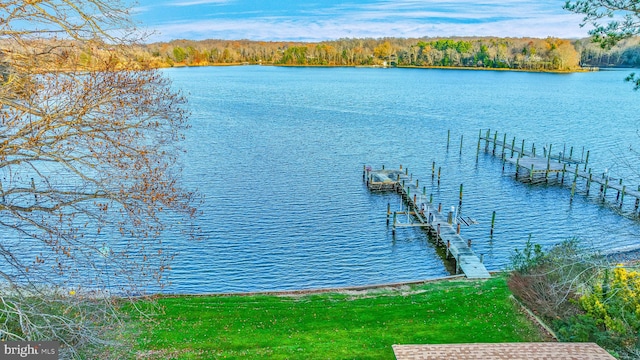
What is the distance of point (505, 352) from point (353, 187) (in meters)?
28.5

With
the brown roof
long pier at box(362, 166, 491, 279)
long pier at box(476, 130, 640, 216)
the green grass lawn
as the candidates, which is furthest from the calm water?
the brown roof

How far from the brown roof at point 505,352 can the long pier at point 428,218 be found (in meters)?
10.4

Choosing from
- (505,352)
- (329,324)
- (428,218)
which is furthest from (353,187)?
(505,352)

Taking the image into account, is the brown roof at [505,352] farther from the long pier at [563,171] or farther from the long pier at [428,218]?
the long pier at [563,171]

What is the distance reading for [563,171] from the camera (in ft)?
145

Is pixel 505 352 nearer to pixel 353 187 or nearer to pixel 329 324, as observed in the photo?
pixel 329 324

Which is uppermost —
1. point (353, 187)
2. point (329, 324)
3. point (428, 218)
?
point (329, 324)

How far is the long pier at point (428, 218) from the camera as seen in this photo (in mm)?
25327

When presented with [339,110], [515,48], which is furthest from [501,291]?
[515,48]

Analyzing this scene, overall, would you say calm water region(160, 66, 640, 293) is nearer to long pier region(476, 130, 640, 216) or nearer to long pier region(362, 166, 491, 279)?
long pier region(362, 166, 491, 279)

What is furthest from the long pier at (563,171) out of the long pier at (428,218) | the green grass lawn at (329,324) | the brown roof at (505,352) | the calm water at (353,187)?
the brown roof at (505,352)

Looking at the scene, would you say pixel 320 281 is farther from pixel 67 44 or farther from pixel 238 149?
pixel 238 149

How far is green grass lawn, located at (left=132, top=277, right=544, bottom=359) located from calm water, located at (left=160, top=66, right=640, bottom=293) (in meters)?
5.66

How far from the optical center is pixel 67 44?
910 cm
